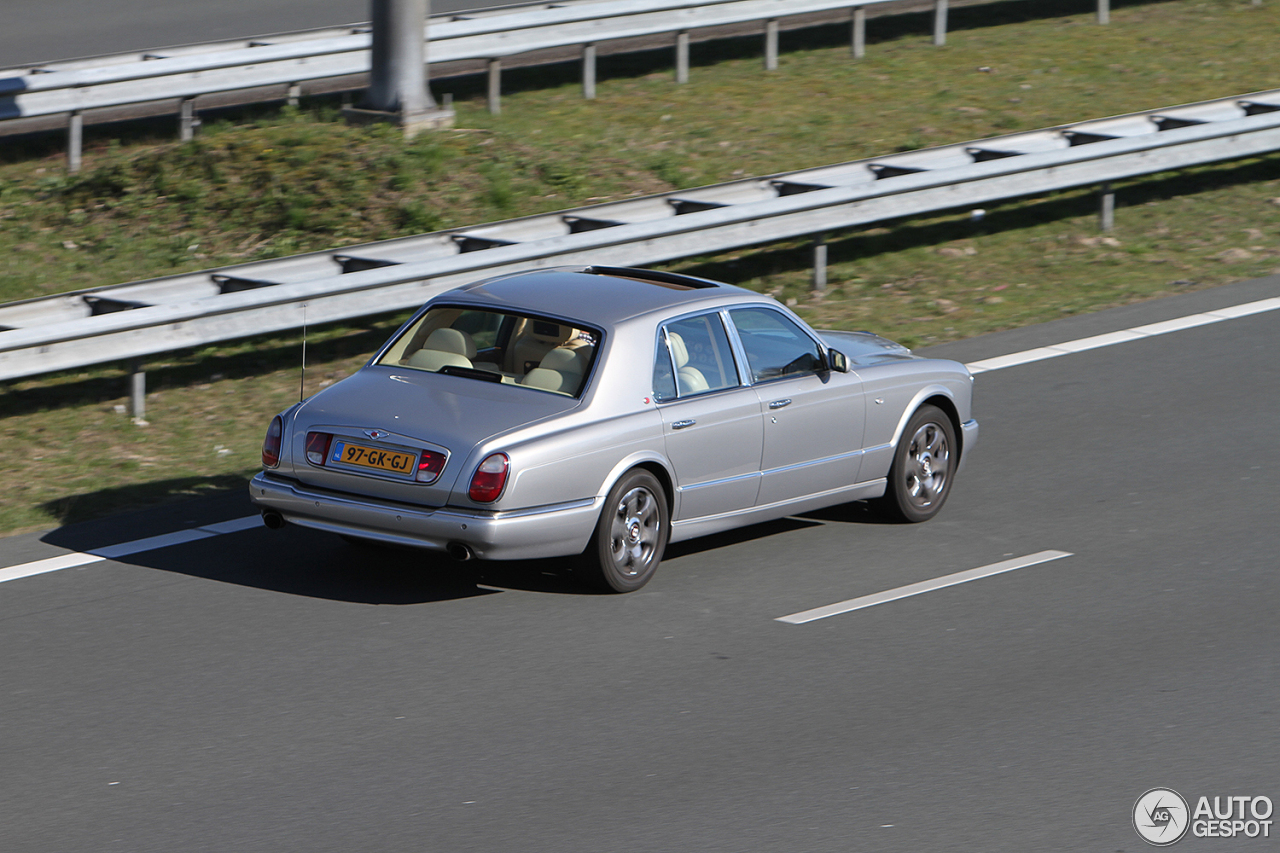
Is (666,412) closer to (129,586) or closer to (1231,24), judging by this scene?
(129,586)

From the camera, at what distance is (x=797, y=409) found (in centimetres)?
932

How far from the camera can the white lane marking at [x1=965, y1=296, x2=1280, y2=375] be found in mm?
13047

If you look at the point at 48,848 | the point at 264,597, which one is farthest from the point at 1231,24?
the point at 48,848

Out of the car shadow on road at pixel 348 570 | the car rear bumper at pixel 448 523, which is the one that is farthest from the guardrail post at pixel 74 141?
the car rear bumper at pixel 448 523

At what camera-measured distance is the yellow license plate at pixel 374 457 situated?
8.14 meters

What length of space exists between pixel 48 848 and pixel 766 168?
479 inches

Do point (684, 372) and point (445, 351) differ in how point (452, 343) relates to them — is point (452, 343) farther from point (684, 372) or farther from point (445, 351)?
point (684, 372)

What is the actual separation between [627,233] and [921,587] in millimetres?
5201

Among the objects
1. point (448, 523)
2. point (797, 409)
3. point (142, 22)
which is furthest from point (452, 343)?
point (142, 22)

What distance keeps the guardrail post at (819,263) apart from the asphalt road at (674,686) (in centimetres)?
430

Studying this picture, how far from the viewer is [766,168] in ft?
55.4

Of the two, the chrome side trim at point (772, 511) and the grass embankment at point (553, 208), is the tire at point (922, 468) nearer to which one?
the chrome side trim at point (772, 511)

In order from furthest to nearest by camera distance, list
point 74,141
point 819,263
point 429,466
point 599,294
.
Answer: point 74,141 → point 819,263 → point 599,294 → point 429,466

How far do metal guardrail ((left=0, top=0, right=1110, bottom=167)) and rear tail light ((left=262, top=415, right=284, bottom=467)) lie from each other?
752 cm
